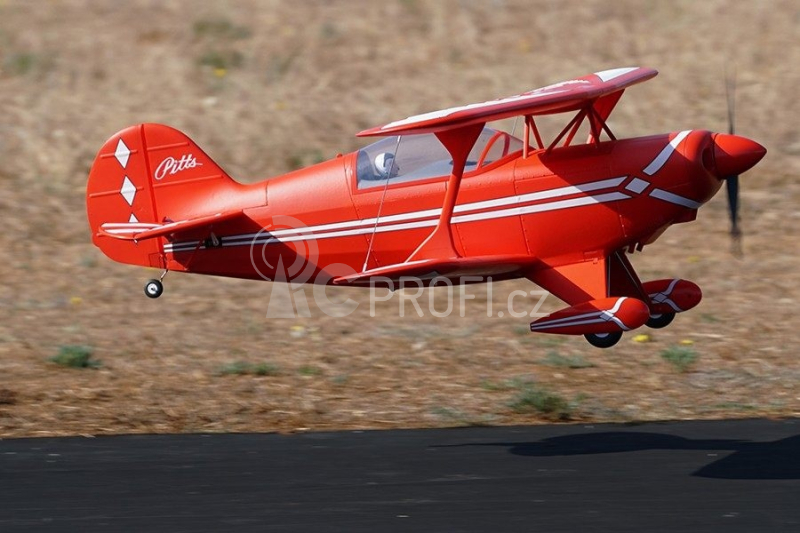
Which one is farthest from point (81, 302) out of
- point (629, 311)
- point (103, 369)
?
point (629, 311)

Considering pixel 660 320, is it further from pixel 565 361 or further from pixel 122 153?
pixel 122 153

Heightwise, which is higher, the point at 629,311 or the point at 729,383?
the point at 629,311

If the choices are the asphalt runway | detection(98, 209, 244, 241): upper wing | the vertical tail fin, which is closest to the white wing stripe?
the asphalt runway

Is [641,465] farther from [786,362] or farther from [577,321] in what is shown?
[786,362]

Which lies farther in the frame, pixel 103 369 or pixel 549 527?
pixel 103 369

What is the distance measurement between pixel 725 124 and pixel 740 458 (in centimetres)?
1160

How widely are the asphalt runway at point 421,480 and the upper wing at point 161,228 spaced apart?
2107 millimetres

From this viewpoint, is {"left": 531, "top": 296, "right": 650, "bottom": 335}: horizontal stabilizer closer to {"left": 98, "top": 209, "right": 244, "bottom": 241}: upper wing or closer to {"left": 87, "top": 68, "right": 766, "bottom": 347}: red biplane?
{"left": 87, "top": 68, "right": 766, "bottom": 347}: red biplane

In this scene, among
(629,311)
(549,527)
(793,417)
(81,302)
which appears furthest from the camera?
(81,302)

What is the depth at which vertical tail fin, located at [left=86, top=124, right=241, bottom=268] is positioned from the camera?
1136 centimetres

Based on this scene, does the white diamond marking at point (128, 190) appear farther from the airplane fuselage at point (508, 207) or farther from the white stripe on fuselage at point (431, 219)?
the airplane fuselage at point (508, 207)

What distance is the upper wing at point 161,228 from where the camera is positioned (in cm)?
1061

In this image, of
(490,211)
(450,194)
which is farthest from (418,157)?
(490,211)

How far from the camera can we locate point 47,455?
36.6 ft
